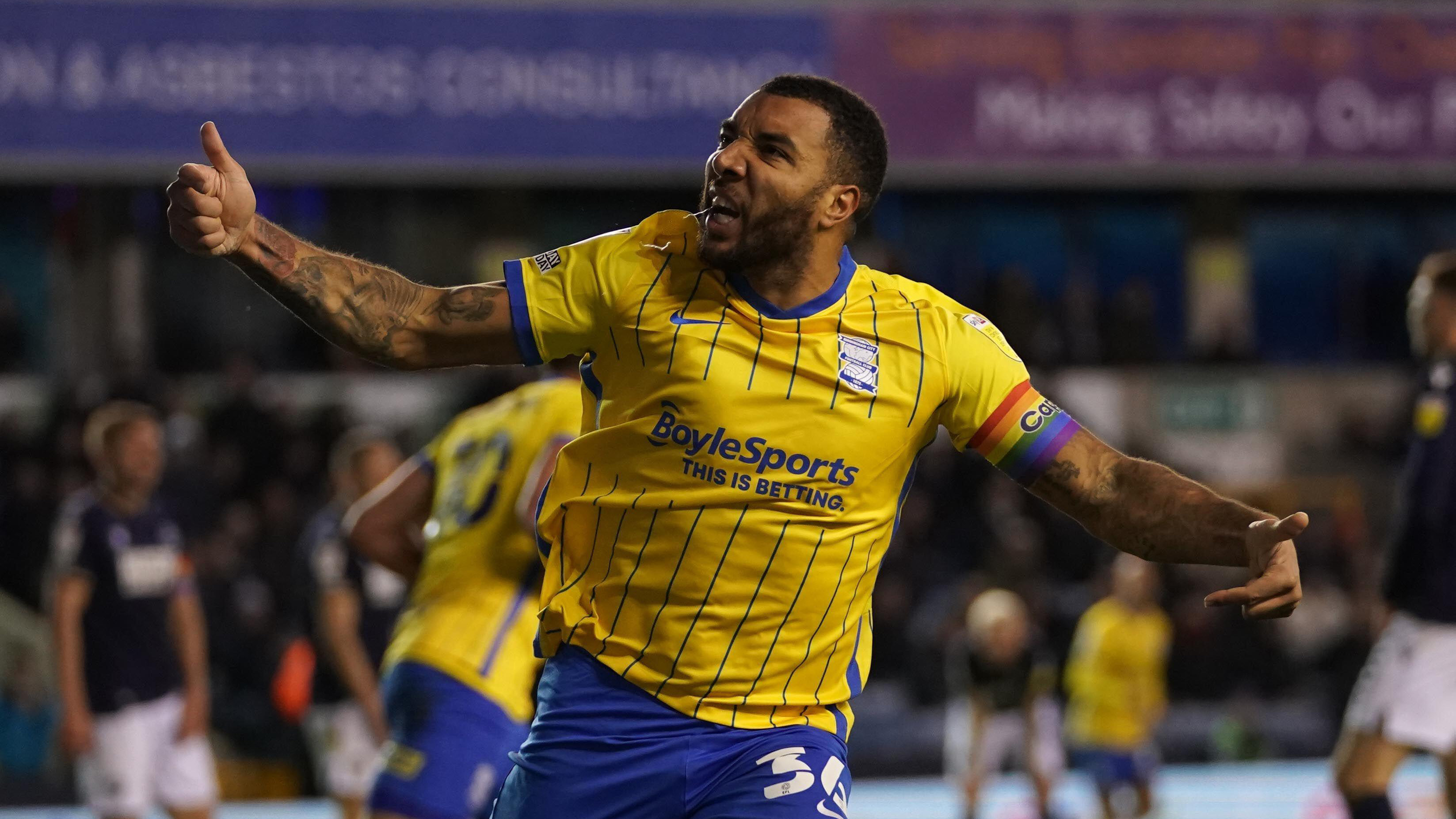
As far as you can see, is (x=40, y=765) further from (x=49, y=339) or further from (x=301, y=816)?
(x=49, y=339)

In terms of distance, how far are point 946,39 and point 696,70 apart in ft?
7.94

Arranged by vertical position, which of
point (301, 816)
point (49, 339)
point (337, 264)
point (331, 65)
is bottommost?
point (301, 816)

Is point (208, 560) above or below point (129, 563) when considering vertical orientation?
below

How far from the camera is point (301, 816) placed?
1246cm

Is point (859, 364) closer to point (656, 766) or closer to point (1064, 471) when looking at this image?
point (1064, 471)

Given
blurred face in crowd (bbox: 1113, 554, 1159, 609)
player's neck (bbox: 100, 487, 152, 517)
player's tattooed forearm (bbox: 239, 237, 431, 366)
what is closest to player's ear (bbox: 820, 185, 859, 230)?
player's tattooed forearm (bbox: 239, 237, 431, 366)

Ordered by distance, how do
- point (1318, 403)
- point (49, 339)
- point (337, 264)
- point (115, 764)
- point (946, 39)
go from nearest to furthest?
point (337, 264), point (115, 764), point (946, 39), point (49, 339), point (1318, 403)

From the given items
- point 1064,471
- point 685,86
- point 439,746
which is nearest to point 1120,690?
point 685,86

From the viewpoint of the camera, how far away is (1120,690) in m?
11.6

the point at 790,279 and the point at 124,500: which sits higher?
the point at 790,279

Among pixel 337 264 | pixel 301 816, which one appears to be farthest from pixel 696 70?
pixel 337 264

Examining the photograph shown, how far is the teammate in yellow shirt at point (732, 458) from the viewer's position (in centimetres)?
335

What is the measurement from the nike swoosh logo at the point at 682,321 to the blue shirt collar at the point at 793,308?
101 mm

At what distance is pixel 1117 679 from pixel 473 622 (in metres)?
7.75
